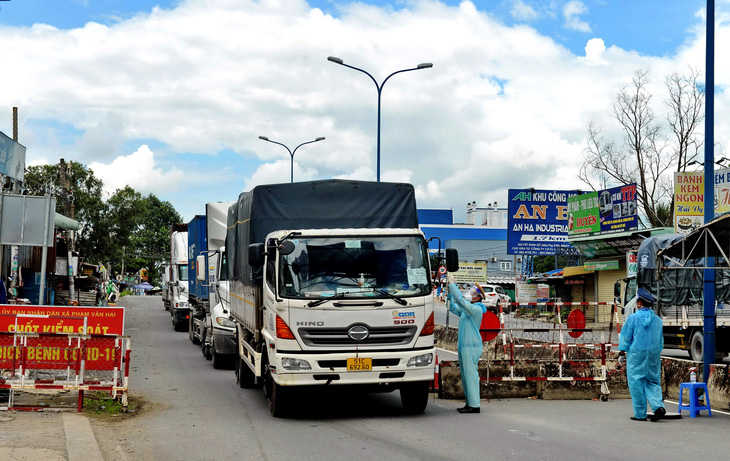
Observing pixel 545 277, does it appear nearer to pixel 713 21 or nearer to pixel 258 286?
pixel 713 21

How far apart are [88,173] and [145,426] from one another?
45.1 meters

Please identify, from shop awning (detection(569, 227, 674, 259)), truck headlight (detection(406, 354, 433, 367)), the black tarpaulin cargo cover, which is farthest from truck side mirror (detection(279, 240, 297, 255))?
shop awning (detection(569, 227, 674, 259))

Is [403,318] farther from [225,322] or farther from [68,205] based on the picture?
[68,205]

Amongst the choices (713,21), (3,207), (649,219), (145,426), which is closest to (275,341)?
(145,426)

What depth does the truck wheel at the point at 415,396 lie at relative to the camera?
11.0m

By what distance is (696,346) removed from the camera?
19641 millimetres

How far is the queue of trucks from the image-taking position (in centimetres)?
1026

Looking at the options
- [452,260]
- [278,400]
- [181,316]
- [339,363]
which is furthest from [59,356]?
[181,316]

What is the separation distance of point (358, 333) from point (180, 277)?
2143 centimetres

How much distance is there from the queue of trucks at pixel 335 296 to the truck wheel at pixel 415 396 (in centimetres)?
1

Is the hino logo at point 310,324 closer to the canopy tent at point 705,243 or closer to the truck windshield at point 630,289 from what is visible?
the canopy tent at point 705,243

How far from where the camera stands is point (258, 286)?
38.0ft

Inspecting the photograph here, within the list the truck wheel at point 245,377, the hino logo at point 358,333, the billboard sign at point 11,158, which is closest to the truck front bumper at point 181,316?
the billboard sign at point 11,158

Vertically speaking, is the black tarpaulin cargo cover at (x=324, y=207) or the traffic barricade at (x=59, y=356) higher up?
the black tarpaulin cargo cover at (x=324, y=207)
